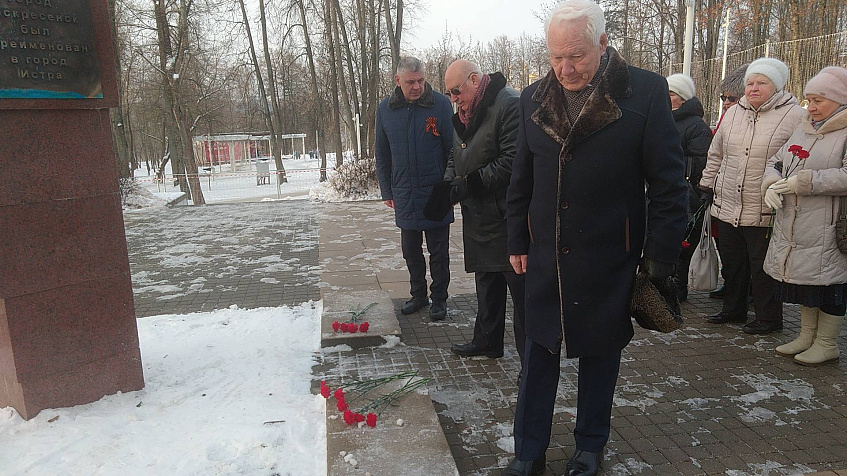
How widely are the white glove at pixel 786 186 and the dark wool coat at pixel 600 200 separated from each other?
5.94ft

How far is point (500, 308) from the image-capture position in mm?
3957

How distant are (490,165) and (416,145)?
149 cm

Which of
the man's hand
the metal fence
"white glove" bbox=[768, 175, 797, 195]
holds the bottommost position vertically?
the man's hand

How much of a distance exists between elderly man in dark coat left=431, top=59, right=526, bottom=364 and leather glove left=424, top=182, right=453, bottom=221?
7 centimetres

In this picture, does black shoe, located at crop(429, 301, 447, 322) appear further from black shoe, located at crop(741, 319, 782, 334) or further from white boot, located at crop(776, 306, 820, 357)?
white boot, located at crop(776, 306, 820, 357)

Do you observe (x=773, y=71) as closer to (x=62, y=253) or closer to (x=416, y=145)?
(x=416, y=145)

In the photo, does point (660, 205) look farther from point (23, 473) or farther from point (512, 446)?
point (23, 473)

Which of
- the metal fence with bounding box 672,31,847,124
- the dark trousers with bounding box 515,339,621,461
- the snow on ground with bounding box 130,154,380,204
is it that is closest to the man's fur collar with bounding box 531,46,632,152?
the dark trousers with bounding box 515,339,621,461

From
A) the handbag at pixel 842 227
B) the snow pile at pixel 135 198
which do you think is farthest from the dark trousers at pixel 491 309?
the snow pile at pixel 135 198

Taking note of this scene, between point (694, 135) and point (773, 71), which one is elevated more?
point (773, 71)

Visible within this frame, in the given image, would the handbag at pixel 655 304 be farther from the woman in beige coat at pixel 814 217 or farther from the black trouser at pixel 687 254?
the black trouser at pixel 687 254

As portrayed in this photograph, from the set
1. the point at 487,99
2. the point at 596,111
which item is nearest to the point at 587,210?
the point at 596,111

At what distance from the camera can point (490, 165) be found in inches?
136

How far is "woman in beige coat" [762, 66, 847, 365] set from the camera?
3.56m
